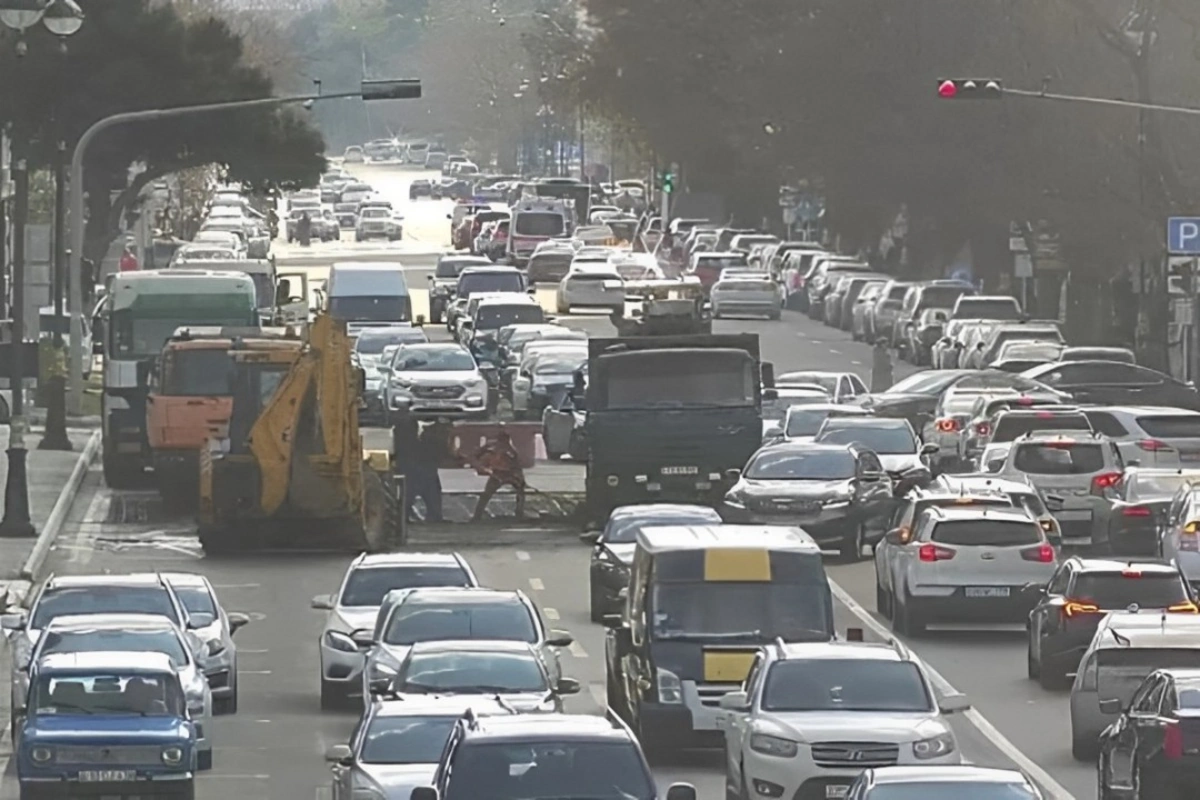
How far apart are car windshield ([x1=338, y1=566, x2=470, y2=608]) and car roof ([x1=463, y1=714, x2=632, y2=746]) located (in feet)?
42.7

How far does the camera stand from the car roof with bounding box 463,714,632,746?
61.7ft

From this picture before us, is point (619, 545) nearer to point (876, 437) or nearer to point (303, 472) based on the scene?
point (303, 472)

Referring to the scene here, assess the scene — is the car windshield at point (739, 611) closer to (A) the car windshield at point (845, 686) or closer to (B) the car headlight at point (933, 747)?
(A) the car windshield at point (845, 686)

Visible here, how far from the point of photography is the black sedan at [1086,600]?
30.6 meters

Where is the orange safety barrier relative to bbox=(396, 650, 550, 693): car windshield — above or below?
below

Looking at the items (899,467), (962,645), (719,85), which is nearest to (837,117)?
(719,85)

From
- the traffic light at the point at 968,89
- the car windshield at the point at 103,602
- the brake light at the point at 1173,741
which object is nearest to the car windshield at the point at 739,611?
the car windshield at the point at 103,602

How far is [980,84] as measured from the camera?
189 ft

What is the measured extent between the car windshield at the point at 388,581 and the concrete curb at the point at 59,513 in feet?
31.0

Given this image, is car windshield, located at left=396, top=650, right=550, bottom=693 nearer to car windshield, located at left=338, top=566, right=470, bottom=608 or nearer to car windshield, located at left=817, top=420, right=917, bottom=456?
car windshield, located at left=338, top=566, right=470, bottom=608

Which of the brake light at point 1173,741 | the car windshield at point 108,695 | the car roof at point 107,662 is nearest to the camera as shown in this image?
the brake light at point 1173,741

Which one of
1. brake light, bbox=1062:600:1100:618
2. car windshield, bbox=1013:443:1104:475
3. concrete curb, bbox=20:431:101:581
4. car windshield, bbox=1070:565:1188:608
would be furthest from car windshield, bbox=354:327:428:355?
car windshield, bbox=1070:565:1188:608

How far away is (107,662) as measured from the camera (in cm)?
2497

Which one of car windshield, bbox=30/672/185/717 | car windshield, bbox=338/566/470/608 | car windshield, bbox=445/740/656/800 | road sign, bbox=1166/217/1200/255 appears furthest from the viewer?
road sign, bbox=1166/217/1200/255
